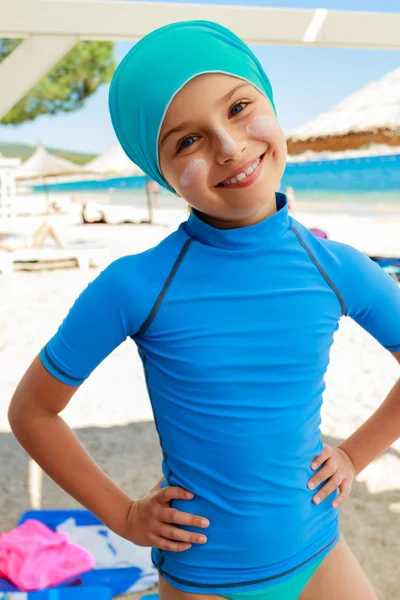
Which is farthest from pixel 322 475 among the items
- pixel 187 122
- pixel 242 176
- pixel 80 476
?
pixel 187 122

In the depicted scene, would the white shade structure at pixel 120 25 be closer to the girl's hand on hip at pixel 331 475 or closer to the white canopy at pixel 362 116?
the girl's hand on hip at pixel 331 475

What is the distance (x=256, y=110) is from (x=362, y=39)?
2.16 m

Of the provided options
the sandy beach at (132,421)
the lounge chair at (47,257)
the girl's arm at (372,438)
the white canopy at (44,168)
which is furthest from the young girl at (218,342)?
the white canopy at (44,168)

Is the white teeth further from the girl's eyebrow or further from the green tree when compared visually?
the green tree

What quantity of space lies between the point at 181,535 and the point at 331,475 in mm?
271

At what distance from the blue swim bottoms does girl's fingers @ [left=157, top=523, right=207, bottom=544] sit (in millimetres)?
99

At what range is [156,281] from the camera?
0.99m

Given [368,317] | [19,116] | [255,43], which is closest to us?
[368,317]

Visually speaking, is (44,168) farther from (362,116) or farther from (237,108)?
(237,108)

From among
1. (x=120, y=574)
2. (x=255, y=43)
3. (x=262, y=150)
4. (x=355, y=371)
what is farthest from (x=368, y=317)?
(x=355, y=371)

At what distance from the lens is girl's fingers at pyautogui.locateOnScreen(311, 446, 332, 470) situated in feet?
3.50

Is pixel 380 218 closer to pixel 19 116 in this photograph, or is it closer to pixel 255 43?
pixel 19 116

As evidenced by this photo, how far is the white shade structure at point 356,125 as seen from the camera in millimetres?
10406

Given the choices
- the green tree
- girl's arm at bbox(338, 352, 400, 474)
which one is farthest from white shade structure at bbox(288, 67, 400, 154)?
→ the green tree
